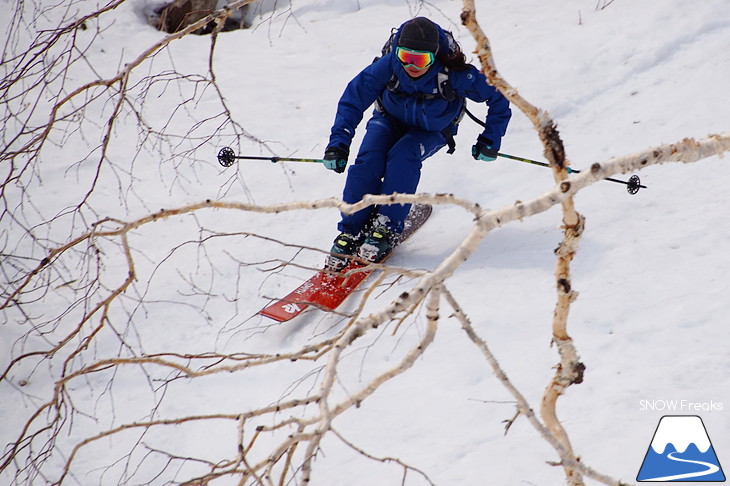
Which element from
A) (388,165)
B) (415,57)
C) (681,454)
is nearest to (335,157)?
(388,165)

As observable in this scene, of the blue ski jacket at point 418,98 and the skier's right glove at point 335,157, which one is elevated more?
the blue ski jacket at point 418,98

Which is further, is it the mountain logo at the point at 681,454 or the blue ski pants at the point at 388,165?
the blue ski pants at the point at 388,165

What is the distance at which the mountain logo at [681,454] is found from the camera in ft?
8.59

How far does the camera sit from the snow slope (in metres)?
3.02

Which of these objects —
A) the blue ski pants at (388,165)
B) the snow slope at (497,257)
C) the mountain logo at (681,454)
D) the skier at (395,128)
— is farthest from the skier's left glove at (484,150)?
the mountain logo at (681,454)

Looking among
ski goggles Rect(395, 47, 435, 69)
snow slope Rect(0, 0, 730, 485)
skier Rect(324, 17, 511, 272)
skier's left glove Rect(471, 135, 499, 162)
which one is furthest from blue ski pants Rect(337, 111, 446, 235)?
ski goggles Rect(395, 47, 435, 69)

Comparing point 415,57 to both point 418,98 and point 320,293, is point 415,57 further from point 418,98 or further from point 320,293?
point 320,293

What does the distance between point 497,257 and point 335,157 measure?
1.22 m

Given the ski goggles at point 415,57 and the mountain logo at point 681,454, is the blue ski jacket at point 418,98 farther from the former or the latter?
the mountain logo at point 681,454

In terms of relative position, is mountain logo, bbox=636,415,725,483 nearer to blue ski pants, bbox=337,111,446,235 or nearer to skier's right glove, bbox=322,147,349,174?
blue ski pants, bbox=337,111,446,235

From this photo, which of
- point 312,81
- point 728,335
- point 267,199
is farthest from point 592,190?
point 312,81

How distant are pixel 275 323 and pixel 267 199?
5.89 ft

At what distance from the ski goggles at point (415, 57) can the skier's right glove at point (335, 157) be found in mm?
693

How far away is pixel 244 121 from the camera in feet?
21.8
